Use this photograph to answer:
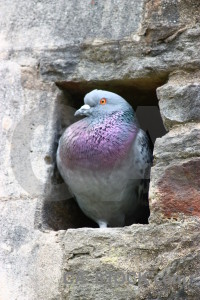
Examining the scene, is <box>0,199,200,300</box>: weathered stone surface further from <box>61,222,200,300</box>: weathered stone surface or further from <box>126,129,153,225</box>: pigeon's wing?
<box>126,129,153,225</box>: pigeon's wing

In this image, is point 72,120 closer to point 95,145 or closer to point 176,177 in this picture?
point 95,145

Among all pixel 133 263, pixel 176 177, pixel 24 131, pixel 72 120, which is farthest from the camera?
pixel 72 120

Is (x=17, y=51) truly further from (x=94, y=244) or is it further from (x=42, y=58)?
(x=94, y=244)

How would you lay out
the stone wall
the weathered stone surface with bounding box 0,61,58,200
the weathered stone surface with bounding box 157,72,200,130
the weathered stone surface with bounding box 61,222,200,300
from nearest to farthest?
the weathered stone surface with bounding box 61,222,200,300 < the stone wall < the weathered stone surface with bounding box 157,72,200,130 < the weathered stone surface with bounding box 0,61,58,200

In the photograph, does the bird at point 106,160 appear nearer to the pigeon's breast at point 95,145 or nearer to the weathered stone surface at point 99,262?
the pigeon's breast at point 95,145

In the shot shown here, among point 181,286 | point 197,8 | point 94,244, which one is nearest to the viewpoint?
point 181,286

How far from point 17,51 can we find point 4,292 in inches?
50.9

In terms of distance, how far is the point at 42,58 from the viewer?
4.20 meters

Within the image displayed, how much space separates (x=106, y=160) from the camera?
3965mm

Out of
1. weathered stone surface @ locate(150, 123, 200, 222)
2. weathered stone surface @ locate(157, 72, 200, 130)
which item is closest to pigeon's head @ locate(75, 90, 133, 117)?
weathered stone surface @ locate(157, 72, 200, 130)

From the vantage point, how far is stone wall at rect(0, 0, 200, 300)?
11.6 ft

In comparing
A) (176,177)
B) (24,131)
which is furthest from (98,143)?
(176,177)

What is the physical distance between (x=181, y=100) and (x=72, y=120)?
0.73 metres

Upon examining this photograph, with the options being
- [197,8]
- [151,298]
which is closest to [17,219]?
[151,298]
